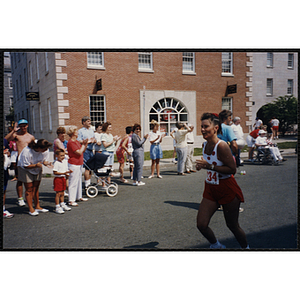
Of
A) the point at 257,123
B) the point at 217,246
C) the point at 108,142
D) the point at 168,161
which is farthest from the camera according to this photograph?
the point at 168,161

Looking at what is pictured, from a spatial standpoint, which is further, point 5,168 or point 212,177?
point 5,168

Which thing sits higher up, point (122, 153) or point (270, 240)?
point (122, 153)

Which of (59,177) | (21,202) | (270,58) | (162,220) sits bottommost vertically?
(162,220)

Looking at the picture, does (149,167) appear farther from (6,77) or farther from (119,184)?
(6,77)

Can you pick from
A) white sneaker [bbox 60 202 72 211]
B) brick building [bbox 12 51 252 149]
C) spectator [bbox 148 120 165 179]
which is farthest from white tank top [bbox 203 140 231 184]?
white sneaker [bbox 60 202 72 211]

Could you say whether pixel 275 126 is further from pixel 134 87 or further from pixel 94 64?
pixel 94 64

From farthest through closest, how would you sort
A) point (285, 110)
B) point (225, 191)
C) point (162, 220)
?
point (162, 220)
point (285, 110)
point (225, 191)

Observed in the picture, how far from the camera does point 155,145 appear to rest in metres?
5.55

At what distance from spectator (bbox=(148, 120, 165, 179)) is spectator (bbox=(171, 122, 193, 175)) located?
0.98 ft

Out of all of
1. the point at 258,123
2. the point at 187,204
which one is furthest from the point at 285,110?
the point at 187,204

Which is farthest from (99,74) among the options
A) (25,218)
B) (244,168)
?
(244,168)

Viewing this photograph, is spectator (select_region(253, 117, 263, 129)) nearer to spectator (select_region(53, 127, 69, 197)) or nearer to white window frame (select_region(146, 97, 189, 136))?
white window frame (select_region(146, 97, 189, 136))

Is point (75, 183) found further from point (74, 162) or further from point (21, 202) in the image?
point (21, 202)

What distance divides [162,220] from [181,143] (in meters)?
1.26
